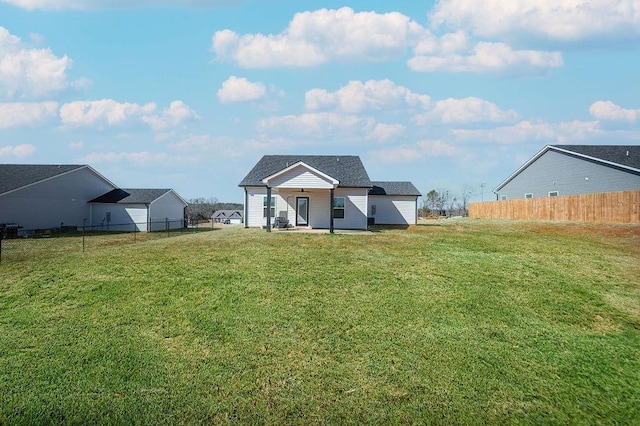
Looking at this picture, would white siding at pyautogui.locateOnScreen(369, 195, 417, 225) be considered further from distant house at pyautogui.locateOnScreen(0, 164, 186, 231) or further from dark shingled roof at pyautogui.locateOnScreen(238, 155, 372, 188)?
distant house at pyautogui.locateOnScreen(0, 164, 186, 231)

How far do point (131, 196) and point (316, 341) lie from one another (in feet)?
96.9

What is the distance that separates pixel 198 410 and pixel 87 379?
6.32 feet

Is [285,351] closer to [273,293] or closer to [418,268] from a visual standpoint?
[273,293]

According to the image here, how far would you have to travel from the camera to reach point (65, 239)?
2086 cm

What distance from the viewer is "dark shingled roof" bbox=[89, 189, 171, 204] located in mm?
30203

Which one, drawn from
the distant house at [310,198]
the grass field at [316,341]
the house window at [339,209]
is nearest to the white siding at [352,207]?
the distant house at [310,198]

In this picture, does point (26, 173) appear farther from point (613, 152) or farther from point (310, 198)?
point (613, 152)

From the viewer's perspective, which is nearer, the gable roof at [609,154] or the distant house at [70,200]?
the gable roof at [609,154]

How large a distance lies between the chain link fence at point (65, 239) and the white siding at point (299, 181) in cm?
732

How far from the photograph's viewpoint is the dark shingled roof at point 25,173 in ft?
83.8

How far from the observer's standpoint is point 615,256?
13094 mm

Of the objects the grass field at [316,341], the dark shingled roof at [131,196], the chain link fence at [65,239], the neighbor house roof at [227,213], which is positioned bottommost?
the grass field at [316,341]

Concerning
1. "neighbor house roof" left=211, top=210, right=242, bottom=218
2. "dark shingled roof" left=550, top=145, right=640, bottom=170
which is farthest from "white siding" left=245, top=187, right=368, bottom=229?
"neighbor house roof" left=211, top=210, right=242, bottom=218

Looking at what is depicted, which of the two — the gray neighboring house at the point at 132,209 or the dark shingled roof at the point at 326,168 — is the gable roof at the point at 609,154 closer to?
the dark shingled roof at the point at 326,168
